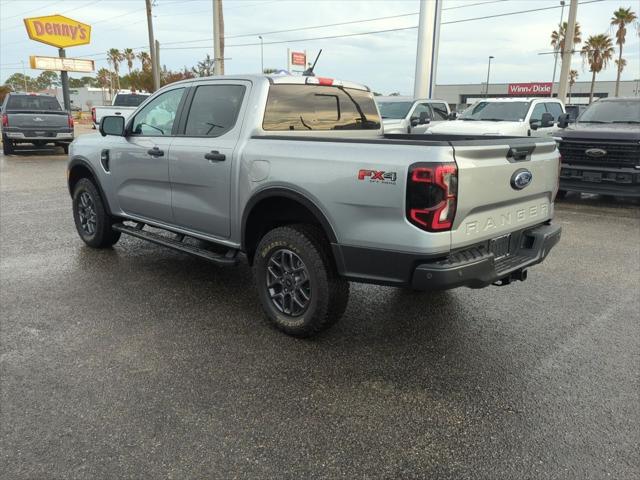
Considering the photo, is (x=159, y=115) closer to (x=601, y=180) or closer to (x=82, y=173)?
(x=82, y=173)

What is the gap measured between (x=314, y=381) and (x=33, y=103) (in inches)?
713

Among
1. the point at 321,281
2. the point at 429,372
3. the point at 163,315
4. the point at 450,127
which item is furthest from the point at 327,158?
the point at 450,127

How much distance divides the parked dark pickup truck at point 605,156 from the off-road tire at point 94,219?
752cm

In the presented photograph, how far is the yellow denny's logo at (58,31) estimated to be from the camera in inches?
1157

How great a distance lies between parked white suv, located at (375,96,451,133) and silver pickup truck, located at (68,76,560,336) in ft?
26.4

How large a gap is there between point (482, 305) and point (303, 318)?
5.78ft

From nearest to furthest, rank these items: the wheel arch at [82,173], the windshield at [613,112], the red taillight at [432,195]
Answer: the red taillight at [432,195] < the wheel arch at [82,173] < the windshield at [613,112]

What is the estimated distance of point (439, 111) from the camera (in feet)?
47.0

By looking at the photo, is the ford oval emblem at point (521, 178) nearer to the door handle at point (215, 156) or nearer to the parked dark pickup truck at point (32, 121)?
the door handle at point (215, 156)

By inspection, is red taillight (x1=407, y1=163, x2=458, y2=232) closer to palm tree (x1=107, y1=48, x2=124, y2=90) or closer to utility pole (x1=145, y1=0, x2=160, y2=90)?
utility pole (x1=145, y1=0, x2=160, y2=90)

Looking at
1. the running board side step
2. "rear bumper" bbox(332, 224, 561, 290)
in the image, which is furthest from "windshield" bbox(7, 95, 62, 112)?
"rear bumper" bbox(332, 224, 561, 290)

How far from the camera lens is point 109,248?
6.23 m

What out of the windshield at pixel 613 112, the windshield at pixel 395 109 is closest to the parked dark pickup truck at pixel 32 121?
the windshield at pixel 395 109

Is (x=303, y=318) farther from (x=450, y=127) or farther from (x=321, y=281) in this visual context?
(x=450, y=127)
